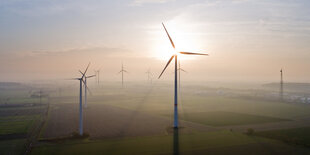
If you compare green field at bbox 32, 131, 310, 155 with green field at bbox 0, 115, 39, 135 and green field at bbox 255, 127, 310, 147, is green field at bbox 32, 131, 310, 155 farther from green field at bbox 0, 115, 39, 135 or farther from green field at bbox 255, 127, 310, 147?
green field at bbox 0, 115, 39, 135

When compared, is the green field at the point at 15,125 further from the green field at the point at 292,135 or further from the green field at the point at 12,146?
the green field at the point at 292,135

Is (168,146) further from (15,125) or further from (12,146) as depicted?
(15,125)

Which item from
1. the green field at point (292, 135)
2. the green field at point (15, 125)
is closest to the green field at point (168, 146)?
the green field at point (292, 135)

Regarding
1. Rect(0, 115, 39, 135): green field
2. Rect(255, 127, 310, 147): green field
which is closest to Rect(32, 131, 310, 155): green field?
Rect(255, 127, 310, 147): green field

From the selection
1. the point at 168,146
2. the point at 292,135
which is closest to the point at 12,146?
the point at 168,146

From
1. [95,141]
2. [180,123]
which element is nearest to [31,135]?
[95,141]

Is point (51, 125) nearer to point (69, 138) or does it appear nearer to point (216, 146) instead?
point (69, 138)
